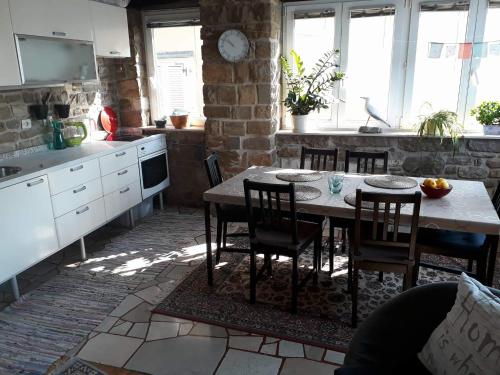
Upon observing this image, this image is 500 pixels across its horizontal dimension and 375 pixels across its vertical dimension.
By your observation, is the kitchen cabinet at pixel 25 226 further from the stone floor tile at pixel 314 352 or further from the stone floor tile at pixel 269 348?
the stone floor tile at pixel 314 352

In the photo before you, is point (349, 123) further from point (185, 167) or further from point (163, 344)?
point (163, 344)

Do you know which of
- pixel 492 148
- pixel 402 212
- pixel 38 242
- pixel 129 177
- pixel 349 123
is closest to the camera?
pixel 402 212

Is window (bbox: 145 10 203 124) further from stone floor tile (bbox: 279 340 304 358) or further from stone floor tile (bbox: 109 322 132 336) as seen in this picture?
stone floor tile (bbox: 279 340 304 358)

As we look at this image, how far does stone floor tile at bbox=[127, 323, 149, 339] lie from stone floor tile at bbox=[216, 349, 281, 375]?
0.58 metres

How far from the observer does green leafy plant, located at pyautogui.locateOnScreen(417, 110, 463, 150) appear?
371 cm

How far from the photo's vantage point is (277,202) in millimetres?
2496

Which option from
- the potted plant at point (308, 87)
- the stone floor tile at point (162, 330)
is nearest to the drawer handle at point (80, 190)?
the stone floor tile at point (162, 330)

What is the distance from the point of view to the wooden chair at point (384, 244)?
7.14 ft

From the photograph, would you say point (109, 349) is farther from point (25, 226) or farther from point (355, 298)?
point (355, 298)

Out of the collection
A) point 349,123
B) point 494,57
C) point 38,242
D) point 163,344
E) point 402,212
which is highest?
point 494,57

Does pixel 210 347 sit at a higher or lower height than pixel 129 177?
lower

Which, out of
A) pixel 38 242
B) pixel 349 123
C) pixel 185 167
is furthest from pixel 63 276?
pixel 349 123

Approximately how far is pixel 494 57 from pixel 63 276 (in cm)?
434

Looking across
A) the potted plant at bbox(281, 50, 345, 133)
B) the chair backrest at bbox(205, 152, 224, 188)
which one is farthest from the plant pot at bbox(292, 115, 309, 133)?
the chair backrest at bbox(205, 152, 224, 188)
